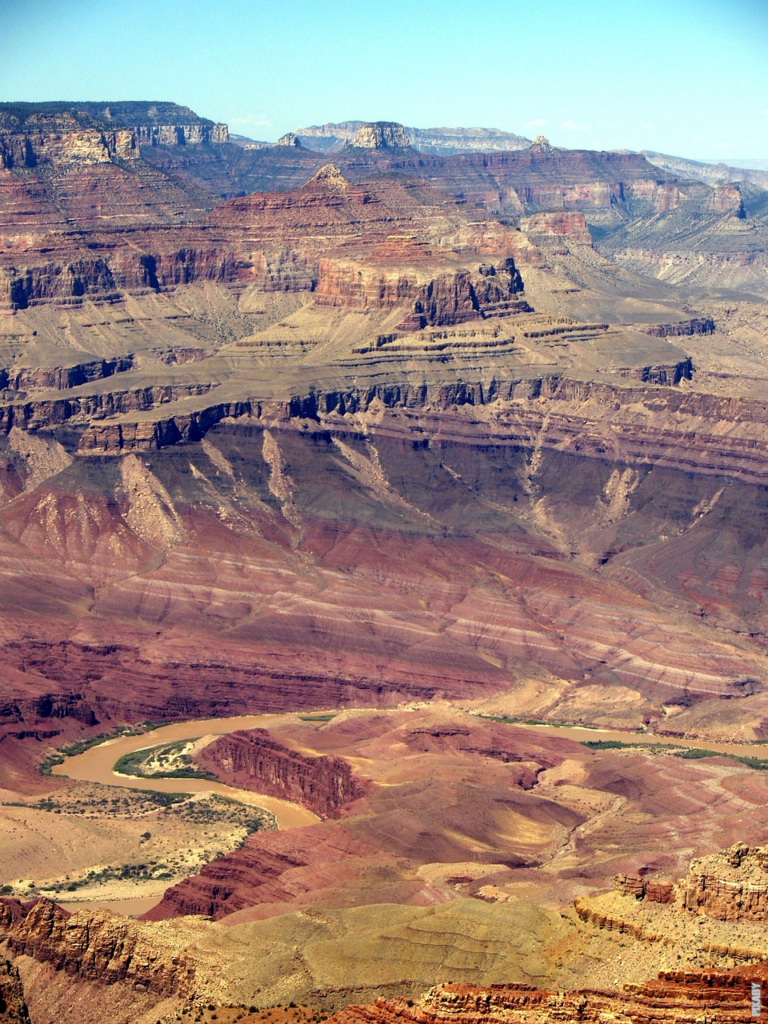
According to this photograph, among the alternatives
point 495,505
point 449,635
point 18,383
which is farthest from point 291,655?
point 18,383

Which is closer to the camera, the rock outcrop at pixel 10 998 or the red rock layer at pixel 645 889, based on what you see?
the rock outcrop at pixel 10 998

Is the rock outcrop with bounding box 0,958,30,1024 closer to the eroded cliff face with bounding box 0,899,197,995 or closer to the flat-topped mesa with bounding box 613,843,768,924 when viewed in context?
the eroded cliff face with bounding box 0,899,197,995

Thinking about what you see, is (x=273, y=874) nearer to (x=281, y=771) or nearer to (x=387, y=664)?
(x=281, y=771)

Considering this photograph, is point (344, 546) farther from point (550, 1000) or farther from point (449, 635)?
point (550, 1000)

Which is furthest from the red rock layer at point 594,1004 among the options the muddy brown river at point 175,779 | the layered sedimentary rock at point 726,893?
the muddy brown river at point 175,779

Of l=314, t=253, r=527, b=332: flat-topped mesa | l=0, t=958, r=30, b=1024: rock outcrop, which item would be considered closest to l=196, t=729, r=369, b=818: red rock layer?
l=0, t=958, r=30, b=1024: rock outcrop

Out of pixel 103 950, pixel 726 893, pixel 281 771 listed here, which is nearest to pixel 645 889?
pixel 726 893

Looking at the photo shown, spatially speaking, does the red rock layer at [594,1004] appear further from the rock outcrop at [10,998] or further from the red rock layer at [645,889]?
the rock outcrop at [10,998]
